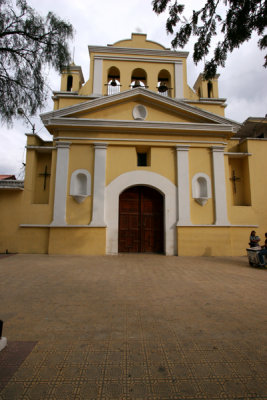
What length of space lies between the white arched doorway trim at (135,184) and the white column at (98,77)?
5.17 m

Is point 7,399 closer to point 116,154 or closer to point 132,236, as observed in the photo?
point 132,236

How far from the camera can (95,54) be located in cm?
1162

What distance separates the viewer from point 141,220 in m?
9.78

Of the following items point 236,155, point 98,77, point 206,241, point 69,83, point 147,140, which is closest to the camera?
point 206,241

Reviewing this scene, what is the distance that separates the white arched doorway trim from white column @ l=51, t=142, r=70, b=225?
1.88 m

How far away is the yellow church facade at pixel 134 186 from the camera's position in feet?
30.1

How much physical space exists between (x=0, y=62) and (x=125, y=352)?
5317mm

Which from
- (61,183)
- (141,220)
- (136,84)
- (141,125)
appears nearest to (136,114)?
(141,125)

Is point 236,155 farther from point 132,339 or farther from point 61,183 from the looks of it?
point 132,339

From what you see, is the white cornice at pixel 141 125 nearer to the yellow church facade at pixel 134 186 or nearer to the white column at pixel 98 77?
the yellow church facade at pixel 134 186

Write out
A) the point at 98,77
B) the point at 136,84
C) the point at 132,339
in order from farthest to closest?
the point at 136,84 → the point at 98,77 → the point at 132,339

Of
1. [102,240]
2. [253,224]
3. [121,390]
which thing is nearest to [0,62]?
[121,390]

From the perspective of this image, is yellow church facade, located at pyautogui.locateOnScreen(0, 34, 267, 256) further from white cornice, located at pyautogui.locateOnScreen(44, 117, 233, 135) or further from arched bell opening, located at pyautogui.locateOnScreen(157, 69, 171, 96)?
arched bell opening, located at pyautogui.locateOnScreen(157, 69, 171, 96)

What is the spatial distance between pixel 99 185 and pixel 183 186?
3.80 m
